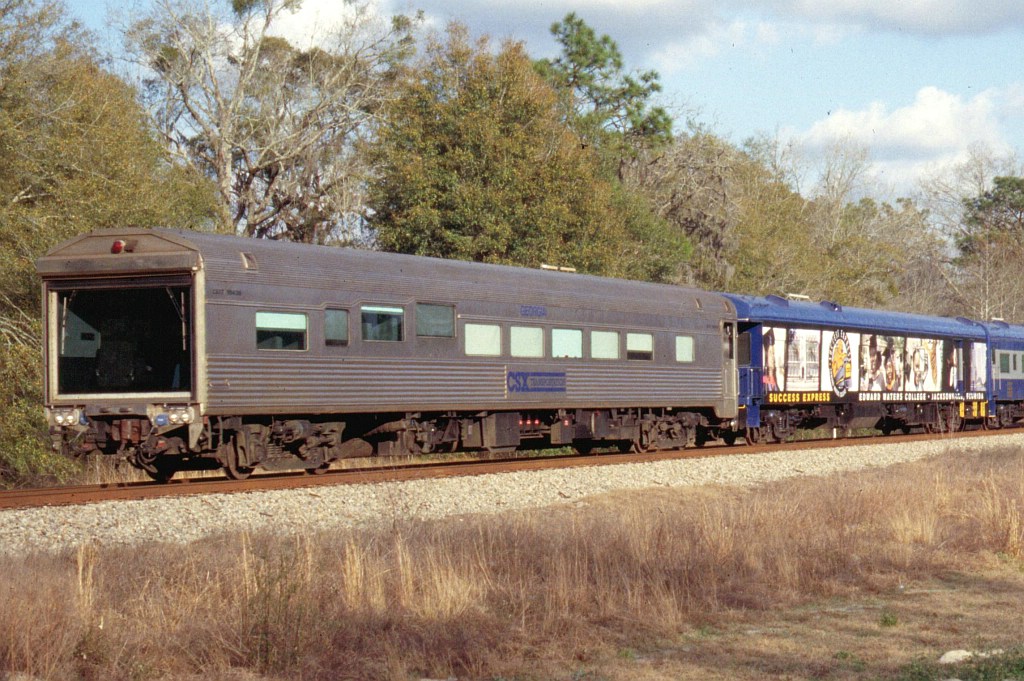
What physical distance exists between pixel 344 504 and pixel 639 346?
9.86 meters

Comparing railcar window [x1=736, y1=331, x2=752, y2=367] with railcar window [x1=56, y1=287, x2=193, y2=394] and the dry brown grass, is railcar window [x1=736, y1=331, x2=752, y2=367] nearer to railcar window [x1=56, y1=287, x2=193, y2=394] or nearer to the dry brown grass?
the dry brown grass

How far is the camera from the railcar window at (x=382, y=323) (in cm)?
1723

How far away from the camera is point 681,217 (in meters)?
42.9

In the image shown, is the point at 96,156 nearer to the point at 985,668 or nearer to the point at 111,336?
the point at 111,336

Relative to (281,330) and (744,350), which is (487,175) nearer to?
(744,350)

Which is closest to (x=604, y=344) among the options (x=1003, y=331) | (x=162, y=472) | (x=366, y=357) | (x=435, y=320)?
(x=435, y=320)

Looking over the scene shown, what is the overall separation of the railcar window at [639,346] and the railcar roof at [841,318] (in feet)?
12.0

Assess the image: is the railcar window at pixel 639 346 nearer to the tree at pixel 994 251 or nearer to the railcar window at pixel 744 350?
the railcar window at pixel 744 350

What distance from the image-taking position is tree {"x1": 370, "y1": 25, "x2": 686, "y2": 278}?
31375mm

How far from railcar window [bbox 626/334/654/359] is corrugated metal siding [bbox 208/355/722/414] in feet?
0.87

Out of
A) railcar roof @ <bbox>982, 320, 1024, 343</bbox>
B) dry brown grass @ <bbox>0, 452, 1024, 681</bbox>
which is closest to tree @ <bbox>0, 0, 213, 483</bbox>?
dry brown grass @ <bbox>0, 452, 1024, 681</bbox>

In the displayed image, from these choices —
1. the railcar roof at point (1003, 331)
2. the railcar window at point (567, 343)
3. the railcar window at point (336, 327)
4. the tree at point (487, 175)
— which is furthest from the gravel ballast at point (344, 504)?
the railcar roof at point (1003, 331)

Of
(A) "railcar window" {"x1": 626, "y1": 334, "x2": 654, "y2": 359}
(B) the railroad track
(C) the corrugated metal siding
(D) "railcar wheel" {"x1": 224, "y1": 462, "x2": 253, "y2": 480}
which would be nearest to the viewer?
(B) the railroad track

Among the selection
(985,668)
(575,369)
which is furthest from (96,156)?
(985,668)
